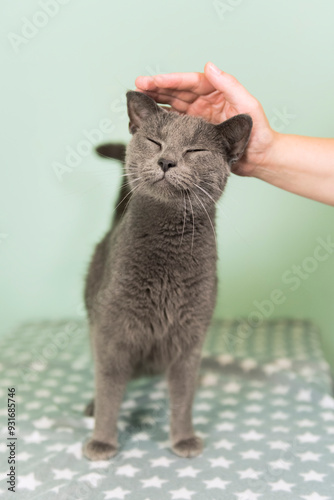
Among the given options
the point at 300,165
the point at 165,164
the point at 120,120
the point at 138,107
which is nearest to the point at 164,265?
the point at 165,164

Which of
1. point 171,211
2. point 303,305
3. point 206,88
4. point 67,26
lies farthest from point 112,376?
point 67,26

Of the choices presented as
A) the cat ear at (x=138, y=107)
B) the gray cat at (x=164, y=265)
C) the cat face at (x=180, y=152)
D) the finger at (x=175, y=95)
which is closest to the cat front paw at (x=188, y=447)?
the gray cat at (x=164, y=265)

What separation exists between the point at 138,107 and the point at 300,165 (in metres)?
0.43

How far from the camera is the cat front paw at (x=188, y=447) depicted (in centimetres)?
121

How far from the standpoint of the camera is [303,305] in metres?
2.03

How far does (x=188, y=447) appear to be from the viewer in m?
1.21

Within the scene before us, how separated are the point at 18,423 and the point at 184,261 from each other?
581 millimetres

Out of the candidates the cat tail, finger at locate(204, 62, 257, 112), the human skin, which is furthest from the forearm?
the cat tail

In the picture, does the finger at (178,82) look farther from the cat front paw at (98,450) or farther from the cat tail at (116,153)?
the cat front paw at (98,450)

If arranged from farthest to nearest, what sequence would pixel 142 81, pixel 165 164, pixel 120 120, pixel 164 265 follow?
1. pixel 120 120
2. pixel 142 81
3. pixel 164 265
4. pixel 165 164

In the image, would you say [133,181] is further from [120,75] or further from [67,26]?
[67,26]

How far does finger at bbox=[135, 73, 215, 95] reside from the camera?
1249mm

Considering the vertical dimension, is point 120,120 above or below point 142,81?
below

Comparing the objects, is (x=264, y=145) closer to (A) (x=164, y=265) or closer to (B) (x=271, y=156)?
(B) (x=271, y=156)
